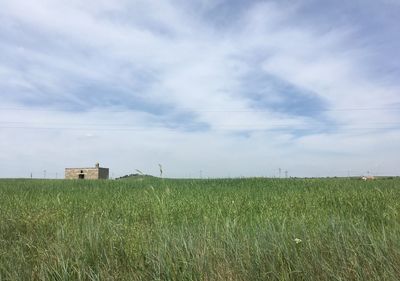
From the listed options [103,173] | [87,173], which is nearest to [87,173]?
[87,173]

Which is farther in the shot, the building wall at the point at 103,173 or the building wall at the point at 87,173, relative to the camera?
the building wall at the point at 103,173

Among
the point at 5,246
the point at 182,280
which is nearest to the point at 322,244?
the point at 182,280

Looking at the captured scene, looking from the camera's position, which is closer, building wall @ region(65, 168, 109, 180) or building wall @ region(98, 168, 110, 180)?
building wall @ region(65, 168, 109, 180)

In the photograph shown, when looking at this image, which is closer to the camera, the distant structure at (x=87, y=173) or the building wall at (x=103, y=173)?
the distant structure at (x=87, y=173)

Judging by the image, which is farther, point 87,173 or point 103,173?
point 103,173

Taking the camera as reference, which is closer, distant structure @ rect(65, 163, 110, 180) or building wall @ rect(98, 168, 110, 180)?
distant structure @ rect(65, 163, 110, 180)

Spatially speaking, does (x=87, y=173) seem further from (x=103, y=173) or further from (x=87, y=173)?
(x=103, y=173)

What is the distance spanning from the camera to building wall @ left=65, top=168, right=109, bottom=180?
75838 mm

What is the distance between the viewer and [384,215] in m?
6.48

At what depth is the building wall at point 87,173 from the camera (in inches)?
2986

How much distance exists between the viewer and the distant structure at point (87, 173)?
75938mm

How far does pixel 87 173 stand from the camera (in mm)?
76812

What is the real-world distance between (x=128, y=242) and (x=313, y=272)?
247 cm

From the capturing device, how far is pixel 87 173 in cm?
7681
